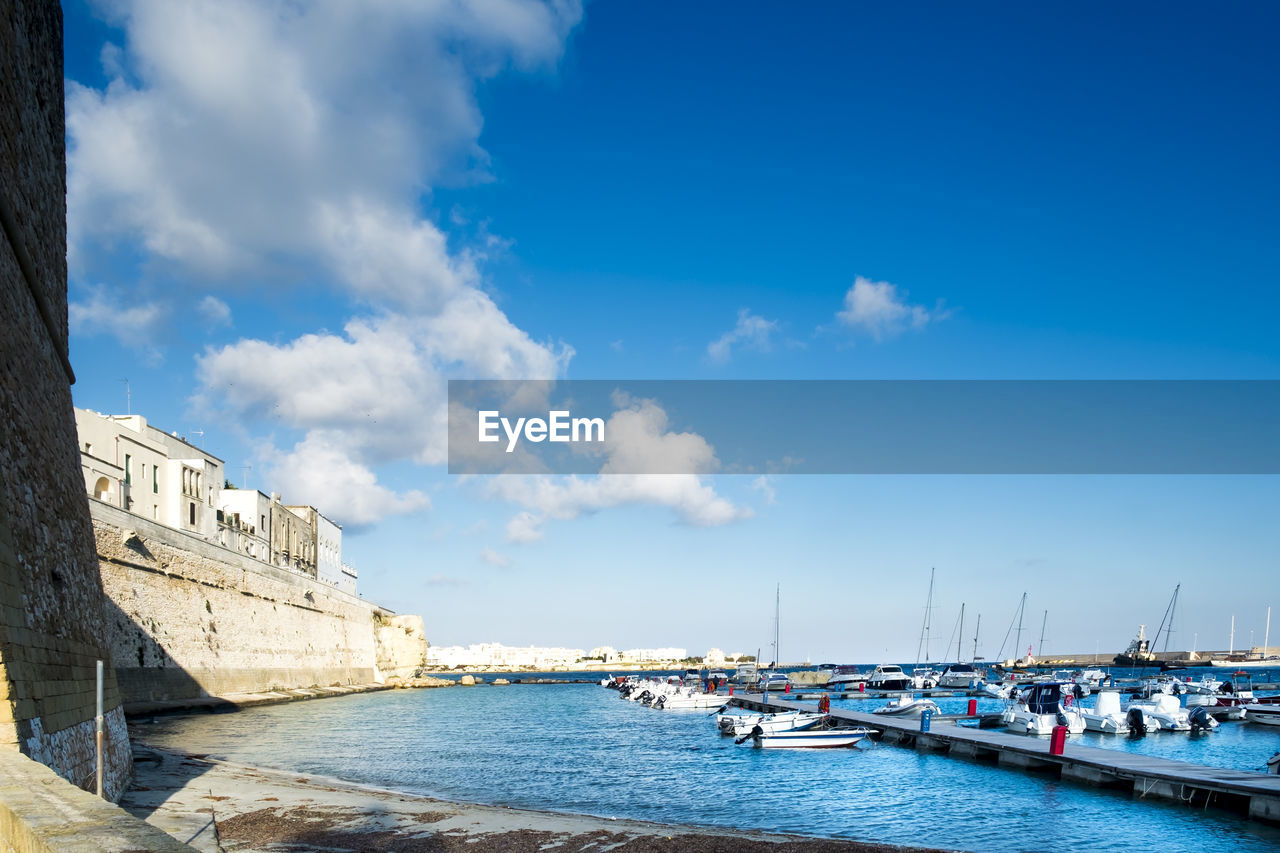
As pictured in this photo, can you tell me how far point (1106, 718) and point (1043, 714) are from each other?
444 cm

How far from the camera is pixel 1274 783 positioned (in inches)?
827

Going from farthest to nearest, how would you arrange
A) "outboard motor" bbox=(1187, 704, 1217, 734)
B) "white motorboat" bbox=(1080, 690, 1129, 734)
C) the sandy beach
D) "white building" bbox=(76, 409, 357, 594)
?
"white building" bbox=(76, 409, 357, 594) < "outboard motor" bbox=(1187, 704, 1217, 734) < "white motorboat" bbox=(1080, 690, 1129, 734) < the sandy beach

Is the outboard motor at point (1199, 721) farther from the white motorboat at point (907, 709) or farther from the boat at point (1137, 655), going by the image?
the boat at point (1137, 655)

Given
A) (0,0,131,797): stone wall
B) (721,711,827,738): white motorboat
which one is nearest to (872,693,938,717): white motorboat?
(721,711,827,738): white motorboat

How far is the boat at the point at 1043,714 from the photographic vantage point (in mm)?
35938

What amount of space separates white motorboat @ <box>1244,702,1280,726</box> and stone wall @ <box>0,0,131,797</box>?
52.6 meters

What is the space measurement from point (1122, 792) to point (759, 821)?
417 inches

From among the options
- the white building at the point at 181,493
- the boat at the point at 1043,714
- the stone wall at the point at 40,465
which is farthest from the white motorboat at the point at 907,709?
the stone wall at the point at 40,465

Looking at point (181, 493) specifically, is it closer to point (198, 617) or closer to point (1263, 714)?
point (198, 617)

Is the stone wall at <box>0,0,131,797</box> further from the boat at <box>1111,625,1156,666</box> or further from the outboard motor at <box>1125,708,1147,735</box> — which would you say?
the boat at <box>1111,625,1156,666</box>

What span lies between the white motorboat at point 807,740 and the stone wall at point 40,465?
948 inches

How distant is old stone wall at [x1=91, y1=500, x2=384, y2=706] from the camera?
116ft

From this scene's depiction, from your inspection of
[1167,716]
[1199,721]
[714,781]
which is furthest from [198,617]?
[1199,721]

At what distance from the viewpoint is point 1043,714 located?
122ft
